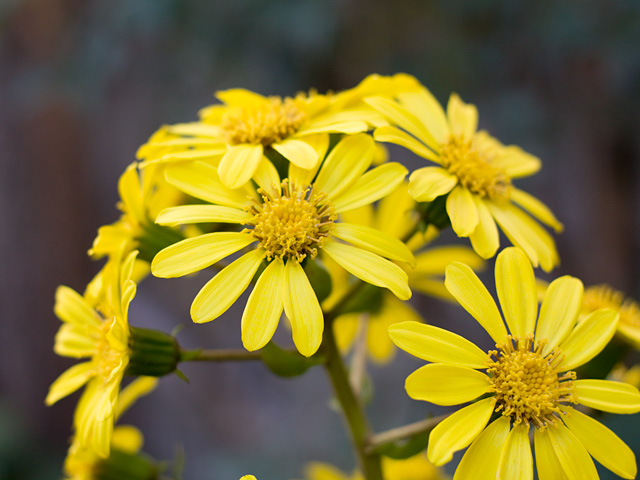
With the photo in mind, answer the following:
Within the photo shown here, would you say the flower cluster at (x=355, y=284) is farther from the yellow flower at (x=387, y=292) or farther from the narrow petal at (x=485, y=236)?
the yellow flower at (x=387, y=292)

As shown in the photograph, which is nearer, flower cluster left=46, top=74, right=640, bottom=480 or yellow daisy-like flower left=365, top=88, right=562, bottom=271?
flower cluster left=46, top=74, right=640, bottom=480

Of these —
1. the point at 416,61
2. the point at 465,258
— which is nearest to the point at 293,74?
the point at 416,61

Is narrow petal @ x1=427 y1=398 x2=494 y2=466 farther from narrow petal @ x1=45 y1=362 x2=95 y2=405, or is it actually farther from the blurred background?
the blurred background

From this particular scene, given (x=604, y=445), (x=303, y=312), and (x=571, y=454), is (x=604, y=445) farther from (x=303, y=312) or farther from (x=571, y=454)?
(x=303, y=312)

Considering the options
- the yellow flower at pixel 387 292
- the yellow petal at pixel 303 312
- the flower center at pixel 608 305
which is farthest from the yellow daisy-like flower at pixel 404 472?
the yellow petal at pixel 303 312

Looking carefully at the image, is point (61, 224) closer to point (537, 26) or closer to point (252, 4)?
point (252, 4)

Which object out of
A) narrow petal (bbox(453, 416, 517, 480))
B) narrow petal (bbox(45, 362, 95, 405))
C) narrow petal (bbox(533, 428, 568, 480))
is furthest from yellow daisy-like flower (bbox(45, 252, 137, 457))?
narrow petal (bbox(533, 428, 568, 480))

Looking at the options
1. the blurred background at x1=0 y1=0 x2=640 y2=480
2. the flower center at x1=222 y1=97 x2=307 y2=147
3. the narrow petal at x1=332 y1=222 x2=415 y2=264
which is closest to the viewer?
the narrow petal at x1=332 y1=222 x2=415 y2=264
